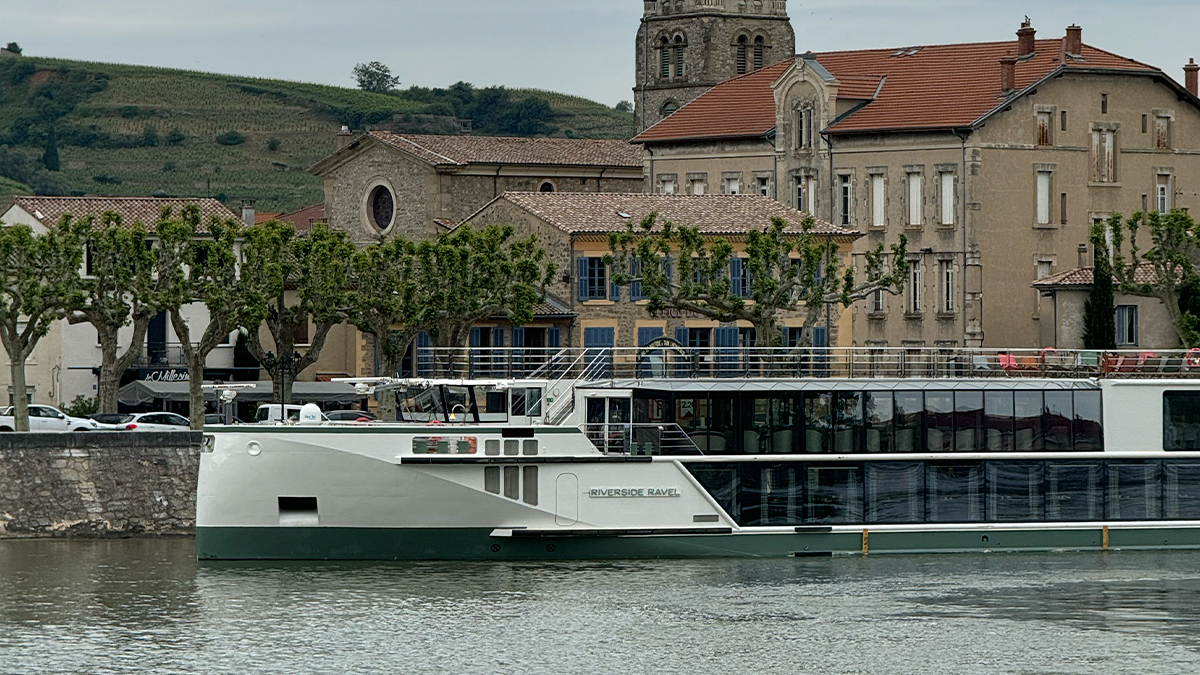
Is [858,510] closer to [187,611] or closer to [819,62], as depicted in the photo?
[187,611]

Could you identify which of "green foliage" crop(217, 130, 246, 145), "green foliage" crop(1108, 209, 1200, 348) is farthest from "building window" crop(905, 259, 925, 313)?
"green foliage" crop(217, 130, 246, 145)

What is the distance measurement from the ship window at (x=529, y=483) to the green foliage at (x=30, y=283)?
1522 cm

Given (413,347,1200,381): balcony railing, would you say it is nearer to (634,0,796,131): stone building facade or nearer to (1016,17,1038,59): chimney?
(1016,17,1038,59): chimney

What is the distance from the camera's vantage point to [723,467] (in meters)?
37.1

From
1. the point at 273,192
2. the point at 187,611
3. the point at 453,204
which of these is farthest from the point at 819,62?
the point at 273,192

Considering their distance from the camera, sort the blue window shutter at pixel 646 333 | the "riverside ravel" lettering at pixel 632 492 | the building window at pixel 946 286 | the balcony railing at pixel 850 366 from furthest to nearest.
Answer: the building window at pixel 946 286 → the blue window shutter at pixel 646 333 → the balcony railing at pixel 850 366 → the "riverside ravel" lettering at pixel 632 492

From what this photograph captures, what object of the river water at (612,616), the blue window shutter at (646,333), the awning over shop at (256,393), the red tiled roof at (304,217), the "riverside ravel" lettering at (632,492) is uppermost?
the red tiled roof at (304,217)

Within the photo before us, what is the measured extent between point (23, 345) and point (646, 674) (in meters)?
23.0

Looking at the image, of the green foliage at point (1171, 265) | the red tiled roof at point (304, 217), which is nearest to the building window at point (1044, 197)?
the green foliage at point (1171, 265)

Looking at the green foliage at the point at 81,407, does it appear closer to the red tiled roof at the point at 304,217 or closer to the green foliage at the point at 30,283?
the green foliage at the point at 30,283

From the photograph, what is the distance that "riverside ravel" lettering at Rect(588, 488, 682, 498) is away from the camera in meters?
36.4

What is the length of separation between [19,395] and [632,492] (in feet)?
55.7

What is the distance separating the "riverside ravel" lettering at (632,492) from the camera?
119ft

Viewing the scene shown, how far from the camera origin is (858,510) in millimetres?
37719
